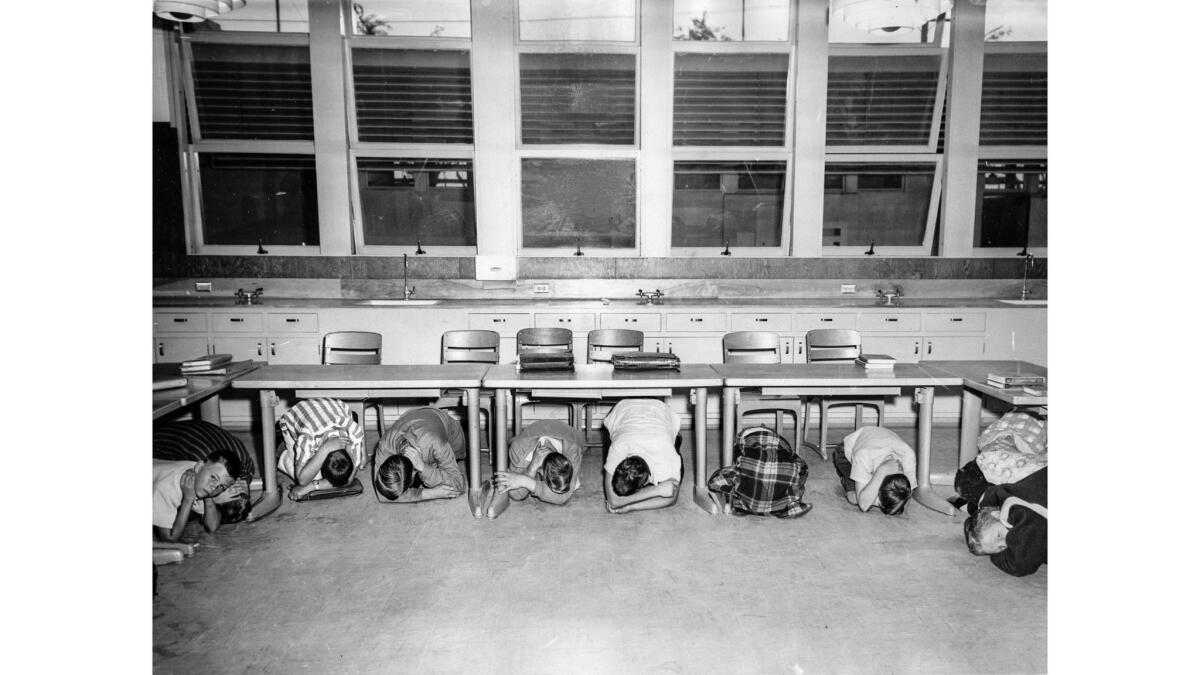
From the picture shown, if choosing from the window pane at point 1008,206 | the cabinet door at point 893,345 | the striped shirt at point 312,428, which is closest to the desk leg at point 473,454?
the striped shirt at point 312,428

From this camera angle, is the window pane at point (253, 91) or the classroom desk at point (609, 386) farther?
the window pane at point (253, 91)

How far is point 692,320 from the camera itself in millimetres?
5805

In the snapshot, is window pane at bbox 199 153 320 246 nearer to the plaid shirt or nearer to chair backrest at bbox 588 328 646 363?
chair backrest at bbox 588 328 646 363

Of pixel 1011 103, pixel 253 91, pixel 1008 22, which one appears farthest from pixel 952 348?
pixel 253 91

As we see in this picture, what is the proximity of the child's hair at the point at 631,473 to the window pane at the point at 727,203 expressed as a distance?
3543 millimetres

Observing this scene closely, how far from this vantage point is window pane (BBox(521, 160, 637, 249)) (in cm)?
656

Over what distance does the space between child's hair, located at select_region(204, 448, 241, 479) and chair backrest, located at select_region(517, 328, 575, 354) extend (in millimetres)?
1999

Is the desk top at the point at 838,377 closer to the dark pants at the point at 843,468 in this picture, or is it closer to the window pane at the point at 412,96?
the dark pants at the point at 843,468

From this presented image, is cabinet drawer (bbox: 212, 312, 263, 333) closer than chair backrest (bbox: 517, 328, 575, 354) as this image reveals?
No

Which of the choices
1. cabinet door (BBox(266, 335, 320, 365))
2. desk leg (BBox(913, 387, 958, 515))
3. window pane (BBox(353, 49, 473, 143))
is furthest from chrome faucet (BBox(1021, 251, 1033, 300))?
cabinet door (BBox(266, 335, 320, 365))

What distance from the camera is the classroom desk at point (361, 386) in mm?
3794

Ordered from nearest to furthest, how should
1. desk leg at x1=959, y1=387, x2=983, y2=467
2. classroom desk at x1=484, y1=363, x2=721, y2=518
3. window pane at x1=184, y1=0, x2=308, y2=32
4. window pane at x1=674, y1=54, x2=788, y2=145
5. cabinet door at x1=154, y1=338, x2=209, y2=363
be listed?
classroom desk at x1=484, y1=363, x2=721, y2=518 → desk leg at x1=959, y1=387, x2=983, y2=467 → cabinet door at x1=154, y1=338, x2=209, y2=363 → window pane at x1=184, y1=0, x2=308, y2=32 → window pane at x1=674, y1=54, x2=788, y2=145
